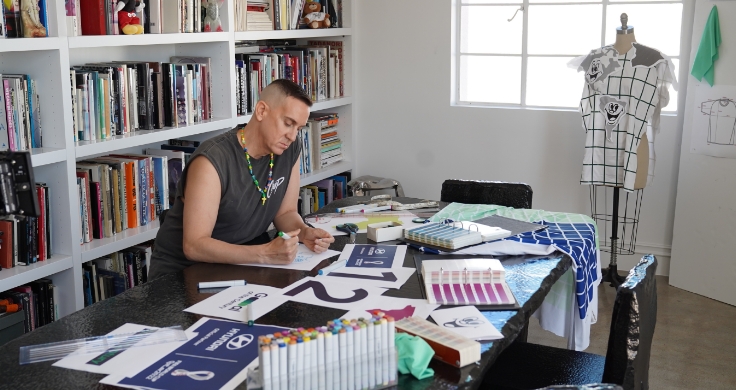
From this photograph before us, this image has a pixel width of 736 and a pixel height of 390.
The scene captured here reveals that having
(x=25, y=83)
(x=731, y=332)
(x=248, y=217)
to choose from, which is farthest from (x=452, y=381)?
(x=731, y=332)

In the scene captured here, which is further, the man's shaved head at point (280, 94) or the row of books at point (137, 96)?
the row of books at point (137, 96)

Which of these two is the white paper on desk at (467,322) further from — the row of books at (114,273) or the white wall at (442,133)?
the white wall at (442,133)

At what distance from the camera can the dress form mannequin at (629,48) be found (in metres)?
4.13

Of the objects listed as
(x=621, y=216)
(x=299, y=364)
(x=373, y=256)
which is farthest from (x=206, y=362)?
(x=621, y=216)

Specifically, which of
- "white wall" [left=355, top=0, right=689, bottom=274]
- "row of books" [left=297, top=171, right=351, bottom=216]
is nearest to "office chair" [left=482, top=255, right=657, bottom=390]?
"white wall" [left=355, top=0, right=689, bottom=274]

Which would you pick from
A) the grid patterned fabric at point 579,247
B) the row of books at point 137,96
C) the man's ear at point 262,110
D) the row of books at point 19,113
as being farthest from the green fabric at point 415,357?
the row of books at point 137,96

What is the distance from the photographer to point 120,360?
1667 millimetres

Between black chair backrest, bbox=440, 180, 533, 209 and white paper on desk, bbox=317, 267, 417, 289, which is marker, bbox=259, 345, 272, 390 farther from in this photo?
black chair backrest, bbox=440, 180, 533, 209

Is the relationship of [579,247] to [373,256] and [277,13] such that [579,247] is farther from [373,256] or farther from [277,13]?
[277,13]

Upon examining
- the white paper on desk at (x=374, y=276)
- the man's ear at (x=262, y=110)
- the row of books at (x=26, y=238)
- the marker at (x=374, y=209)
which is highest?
the man's ear at (x=262, y=110)

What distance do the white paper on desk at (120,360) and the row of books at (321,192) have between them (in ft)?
10.4

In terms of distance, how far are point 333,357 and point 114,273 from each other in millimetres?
2295

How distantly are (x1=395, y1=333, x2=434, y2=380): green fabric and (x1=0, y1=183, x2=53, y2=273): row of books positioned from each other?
192cm

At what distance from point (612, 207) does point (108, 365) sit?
11.9ft
